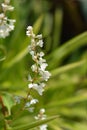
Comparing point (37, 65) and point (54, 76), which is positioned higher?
point (54, 76)

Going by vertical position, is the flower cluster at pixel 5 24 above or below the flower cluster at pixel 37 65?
above

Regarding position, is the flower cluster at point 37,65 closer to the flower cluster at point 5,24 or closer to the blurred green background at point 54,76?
the flower cluster at point 5,24

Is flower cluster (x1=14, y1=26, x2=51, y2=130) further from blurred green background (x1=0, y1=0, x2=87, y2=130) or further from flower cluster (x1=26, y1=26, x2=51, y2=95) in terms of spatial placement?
blurred green background (x1=0, y1=0, x2=87, y2=130)

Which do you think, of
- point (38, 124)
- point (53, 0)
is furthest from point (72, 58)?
point (38, 124)

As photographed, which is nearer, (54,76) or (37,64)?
(37,64)

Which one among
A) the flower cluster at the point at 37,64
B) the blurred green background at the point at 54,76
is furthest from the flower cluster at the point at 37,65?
the blurred green background at the point at 54,76

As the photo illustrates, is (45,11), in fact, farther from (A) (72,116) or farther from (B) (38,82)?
(B) (38,82)

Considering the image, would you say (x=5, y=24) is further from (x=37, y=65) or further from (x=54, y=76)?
(x=54, y=76)

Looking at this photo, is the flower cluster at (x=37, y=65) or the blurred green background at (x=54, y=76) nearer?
the flower cluster at (x=37, y=65)

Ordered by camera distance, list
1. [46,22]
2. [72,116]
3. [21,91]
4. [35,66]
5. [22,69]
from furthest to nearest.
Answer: [46,22] → [72,116] → [22,69] → [21,91] → [35,66]

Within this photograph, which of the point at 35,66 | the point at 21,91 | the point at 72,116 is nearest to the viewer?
the point at 35,66

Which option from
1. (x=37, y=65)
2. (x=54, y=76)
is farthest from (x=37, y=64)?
(x=54, y=76)
